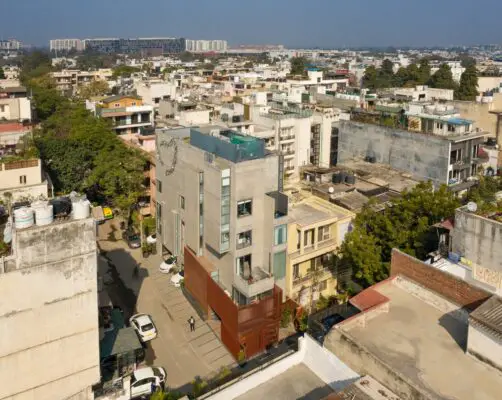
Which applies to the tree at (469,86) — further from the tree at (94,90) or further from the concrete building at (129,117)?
the tree at (94,90)

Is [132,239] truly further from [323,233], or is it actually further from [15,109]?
[15,109]

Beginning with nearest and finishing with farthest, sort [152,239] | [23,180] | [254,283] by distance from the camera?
[254,283] → [23,180] → [152,239]

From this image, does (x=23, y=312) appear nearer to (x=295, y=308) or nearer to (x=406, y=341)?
(x=406, y=341)

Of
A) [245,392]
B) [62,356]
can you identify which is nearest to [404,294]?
[245,392]

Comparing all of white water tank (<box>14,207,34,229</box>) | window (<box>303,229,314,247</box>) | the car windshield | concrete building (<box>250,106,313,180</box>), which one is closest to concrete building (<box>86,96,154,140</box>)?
concrete building (<box>250,106,313,180</box>)

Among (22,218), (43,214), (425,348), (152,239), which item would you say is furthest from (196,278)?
(425,348)

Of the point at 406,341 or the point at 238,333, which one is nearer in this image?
the point at 406,341
